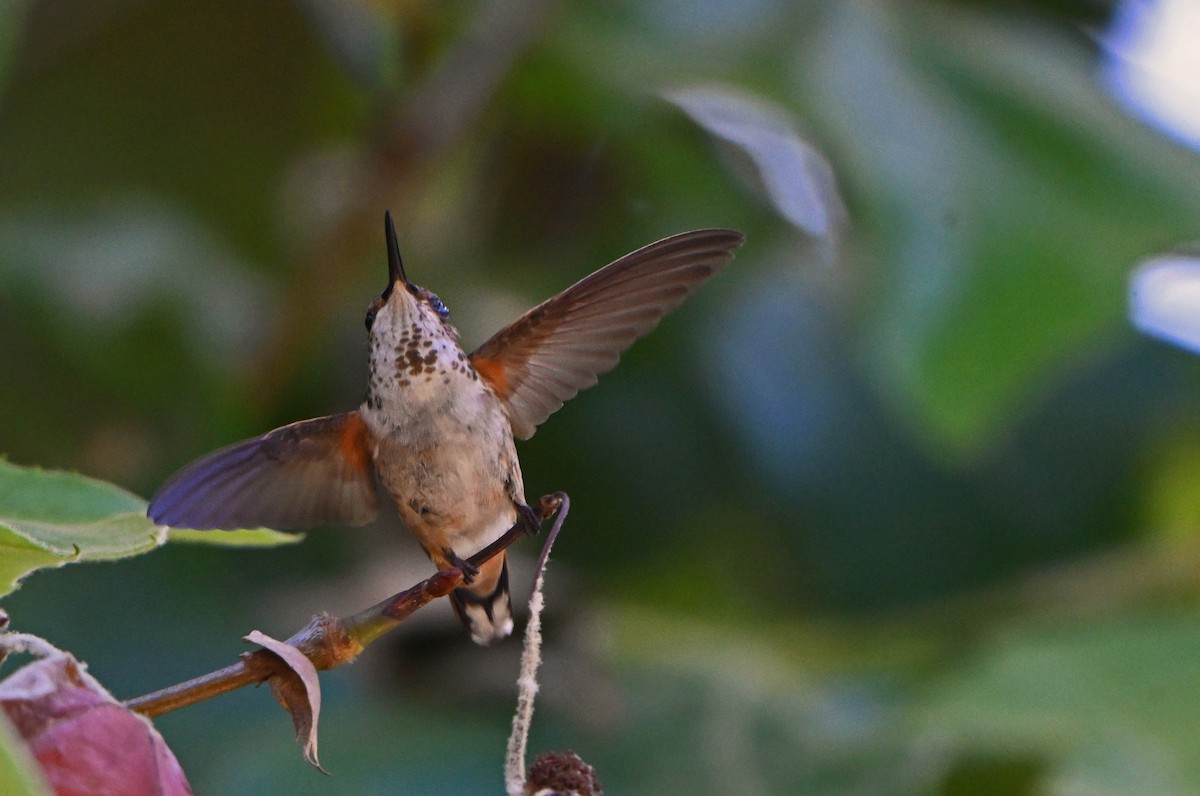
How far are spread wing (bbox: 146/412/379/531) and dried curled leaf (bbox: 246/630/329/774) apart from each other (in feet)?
0.95

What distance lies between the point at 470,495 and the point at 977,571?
1808 millimetres

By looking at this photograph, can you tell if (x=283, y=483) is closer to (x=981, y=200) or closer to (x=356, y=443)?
(x=356, y=443)

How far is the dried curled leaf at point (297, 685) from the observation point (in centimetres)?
86

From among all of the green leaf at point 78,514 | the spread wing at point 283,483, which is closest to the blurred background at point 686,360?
the spread wing at point 283,483

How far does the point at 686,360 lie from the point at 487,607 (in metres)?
1.46

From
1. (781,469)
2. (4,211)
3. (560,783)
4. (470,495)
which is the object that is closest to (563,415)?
(781,469)

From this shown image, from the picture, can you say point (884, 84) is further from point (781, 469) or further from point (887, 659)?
point (887, 659)

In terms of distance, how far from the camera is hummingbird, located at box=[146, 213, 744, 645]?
133 cm

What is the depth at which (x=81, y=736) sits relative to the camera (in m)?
0.84

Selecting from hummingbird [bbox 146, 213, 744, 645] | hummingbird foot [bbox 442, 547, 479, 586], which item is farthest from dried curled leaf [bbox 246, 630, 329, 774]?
hummingbird [bbox 146, 213, 744, 645]

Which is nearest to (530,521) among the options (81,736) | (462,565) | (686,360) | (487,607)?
(462,565)

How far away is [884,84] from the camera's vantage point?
2.43 meters

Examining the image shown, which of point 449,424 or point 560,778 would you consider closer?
point 560,778

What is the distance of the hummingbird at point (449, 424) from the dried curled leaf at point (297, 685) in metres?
0.39
